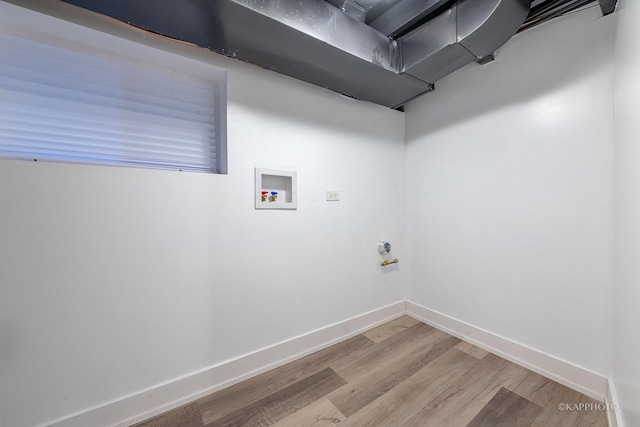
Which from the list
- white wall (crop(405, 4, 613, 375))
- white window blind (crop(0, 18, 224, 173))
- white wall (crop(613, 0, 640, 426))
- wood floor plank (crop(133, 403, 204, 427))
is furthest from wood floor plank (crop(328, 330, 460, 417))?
white window blind (crop(0, 18, 224, 173))

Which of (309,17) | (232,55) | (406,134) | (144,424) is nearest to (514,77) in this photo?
(406,134)

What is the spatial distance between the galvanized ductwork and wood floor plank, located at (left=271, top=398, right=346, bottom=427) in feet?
7.14

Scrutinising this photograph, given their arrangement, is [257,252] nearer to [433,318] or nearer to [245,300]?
[245,300]

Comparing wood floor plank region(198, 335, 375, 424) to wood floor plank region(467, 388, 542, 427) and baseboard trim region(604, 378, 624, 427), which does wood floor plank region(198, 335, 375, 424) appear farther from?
baseboard trim region(604, 378, 624, 427)

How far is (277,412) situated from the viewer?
134cm

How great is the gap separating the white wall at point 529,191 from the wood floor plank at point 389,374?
0.35 metres

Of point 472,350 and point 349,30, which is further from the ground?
point 349,30

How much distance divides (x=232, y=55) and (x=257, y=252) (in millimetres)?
1315

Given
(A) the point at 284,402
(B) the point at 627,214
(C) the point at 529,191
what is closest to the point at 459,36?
(C) the point at 529,191

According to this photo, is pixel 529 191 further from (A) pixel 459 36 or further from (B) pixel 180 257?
(B) pixel 180 257

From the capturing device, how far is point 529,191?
5.52ft

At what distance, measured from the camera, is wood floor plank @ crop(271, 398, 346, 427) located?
4.16 ft

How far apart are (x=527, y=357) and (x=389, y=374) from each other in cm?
102

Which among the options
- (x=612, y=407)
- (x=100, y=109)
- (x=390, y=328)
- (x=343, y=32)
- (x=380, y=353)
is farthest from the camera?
(x=390, y=328)
